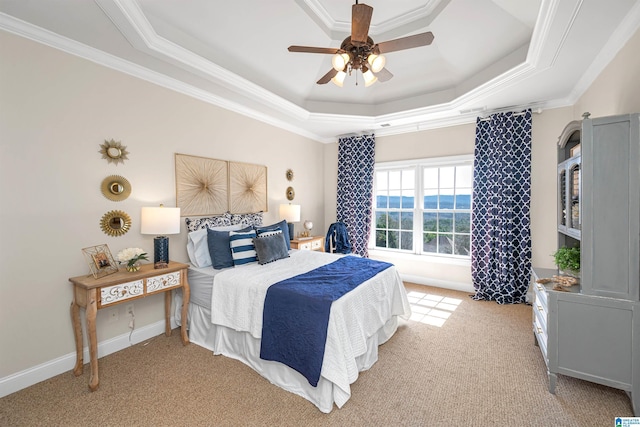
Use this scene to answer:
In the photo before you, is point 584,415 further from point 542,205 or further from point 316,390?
point 542,205

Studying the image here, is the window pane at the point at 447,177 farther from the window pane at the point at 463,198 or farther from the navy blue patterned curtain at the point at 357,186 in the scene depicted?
the navy blue patterned curtain at the point at 357,186

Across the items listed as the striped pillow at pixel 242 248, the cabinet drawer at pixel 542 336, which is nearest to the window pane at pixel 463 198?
the cabinet drawer at pixel 542 336

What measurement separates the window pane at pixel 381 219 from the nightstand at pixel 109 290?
11.7 ft

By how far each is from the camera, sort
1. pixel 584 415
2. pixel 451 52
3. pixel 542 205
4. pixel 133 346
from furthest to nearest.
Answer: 1. pixel 542 205
2. pixel 451 52
3. pixel 133 346
4. pixel 584 415

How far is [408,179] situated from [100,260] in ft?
14.5

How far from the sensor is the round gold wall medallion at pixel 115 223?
2.64m

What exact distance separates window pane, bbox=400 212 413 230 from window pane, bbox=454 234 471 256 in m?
0.77

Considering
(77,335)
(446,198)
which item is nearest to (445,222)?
(446,198)

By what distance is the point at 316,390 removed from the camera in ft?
6.64

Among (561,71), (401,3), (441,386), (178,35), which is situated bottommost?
(441,386)

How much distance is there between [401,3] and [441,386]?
331cm

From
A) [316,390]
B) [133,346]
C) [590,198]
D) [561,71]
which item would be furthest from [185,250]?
[561,71]

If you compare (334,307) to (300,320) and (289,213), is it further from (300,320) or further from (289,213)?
(289,213)

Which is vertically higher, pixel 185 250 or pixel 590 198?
pixel 590 198
